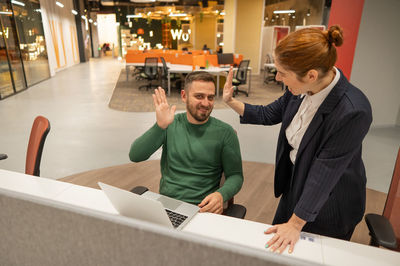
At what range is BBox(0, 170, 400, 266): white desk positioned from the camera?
954mm

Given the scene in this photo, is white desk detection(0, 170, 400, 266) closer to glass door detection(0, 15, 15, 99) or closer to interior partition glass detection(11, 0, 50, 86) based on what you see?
glass door detection(0, 15, 15, 99)

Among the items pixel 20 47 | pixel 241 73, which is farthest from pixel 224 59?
pixel 20 47

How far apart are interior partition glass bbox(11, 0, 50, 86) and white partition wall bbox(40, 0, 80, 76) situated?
0.51m

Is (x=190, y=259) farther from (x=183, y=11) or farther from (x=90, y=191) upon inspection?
(x=183, y=11)

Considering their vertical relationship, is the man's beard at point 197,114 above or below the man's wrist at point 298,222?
above

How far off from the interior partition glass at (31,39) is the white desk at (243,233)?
8.58 meters

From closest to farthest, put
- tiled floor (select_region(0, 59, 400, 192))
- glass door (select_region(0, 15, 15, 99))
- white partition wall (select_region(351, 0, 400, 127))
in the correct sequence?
tiled floor (select_region(0, 59, 400, 192))
white partition wall (select_region(351, 0, 400, 127))
glass door (select_region(0, 15, 15, 99))

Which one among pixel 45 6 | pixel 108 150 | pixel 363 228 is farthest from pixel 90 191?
pixel 45 6

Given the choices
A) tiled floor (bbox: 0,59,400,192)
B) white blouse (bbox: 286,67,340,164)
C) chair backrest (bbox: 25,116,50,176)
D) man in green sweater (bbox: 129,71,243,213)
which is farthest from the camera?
tiled floor (bbox: 0,59,400,192)

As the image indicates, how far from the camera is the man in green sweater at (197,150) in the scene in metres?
1.69

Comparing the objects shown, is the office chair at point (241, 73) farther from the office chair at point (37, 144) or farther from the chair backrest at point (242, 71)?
the office chair at point (37, 144)

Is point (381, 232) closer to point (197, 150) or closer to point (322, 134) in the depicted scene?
point (322, 134)

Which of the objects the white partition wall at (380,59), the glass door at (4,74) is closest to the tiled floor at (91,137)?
the glass door at (4,74)

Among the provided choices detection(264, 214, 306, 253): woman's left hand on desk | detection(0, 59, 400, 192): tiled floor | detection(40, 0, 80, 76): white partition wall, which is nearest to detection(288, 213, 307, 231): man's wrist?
detection(264, 214, 306, 253): woman's left hand on desk
